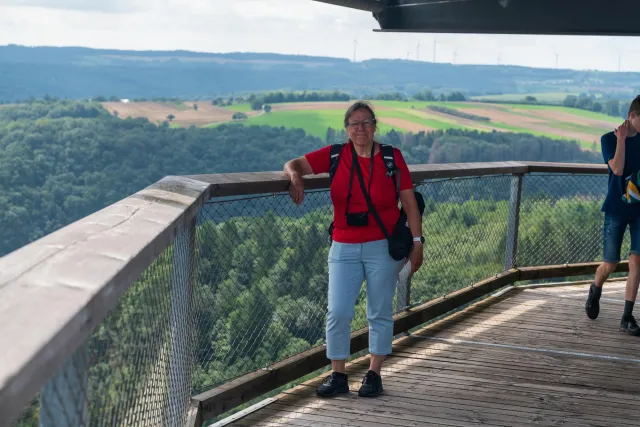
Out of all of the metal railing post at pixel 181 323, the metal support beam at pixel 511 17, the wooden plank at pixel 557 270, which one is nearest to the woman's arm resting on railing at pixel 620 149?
the metal support beam at pixel 511 17

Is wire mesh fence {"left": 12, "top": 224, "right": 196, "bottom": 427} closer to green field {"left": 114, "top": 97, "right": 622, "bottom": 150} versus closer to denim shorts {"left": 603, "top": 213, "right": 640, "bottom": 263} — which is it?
denim shorts {"left": 603, "top": 213, "right": 640, "bottom": 263}

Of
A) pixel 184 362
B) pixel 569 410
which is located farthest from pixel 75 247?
pixel 569 410

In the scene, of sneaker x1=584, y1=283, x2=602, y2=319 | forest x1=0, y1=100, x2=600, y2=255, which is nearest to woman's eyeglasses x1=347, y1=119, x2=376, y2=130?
sneaker x1=584, y1=283, x2=602, y2=319

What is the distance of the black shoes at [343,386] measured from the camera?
13.1 ft

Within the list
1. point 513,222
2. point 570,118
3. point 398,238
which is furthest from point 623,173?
point 570,118

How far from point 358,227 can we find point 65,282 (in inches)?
107

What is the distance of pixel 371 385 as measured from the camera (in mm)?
4023

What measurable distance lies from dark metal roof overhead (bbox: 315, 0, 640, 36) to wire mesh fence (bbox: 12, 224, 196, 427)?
145 inches

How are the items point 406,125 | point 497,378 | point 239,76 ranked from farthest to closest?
point 239,76, point 406,125, point 497,378

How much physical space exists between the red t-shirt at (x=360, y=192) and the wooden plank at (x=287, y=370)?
684mm

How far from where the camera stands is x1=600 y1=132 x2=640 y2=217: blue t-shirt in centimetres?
513

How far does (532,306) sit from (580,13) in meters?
2.22

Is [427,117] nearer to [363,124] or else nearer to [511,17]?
[511,17]

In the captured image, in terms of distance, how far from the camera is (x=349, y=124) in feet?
12.3
